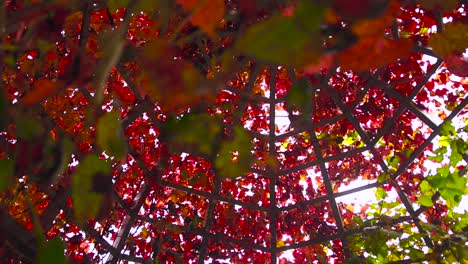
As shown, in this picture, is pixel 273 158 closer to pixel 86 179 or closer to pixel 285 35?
pixel 86 179

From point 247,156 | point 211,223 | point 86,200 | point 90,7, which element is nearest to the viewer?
point 86,200

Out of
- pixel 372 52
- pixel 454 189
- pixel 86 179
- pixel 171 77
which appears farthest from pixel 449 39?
pixel 454 189

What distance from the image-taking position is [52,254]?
1.48m

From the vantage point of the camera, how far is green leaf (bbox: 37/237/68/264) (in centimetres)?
147

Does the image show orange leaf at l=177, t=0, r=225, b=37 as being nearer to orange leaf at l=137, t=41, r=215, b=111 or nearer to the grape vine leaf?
orange leaf at l=137, t=41, r=215, b=111

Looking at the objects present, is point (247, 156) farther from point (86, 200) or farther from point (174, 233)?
point (174, 233)

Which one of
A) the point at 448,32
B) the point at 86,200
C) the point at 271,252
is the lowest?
the point at 86,200

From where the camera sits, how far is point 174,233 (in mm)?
7082

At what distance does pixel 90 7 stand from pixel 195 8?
11.0 feet

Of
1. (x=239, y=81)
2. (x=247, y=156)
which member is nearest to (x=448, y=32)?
(x=247, y=156)

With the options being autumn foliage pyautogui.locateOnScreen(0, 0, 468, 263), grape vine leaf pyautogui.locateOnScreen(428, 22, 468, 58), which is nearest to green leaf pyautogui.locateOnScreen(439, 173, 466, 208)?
autumn foliage pyautogui.locateOnScreen(0, 0, 468, 263)

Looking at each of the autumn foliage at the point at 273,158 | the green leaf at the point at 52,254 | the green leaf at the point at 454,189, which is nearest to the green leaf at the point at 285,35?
the green leaf at the point at 52,254

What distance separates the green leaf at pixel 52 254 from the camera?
147 centimetres

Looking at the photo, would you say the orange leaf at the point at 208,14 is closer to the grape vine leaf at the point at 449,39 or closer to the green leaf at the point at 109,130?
the green leaf at the point at 109,130
